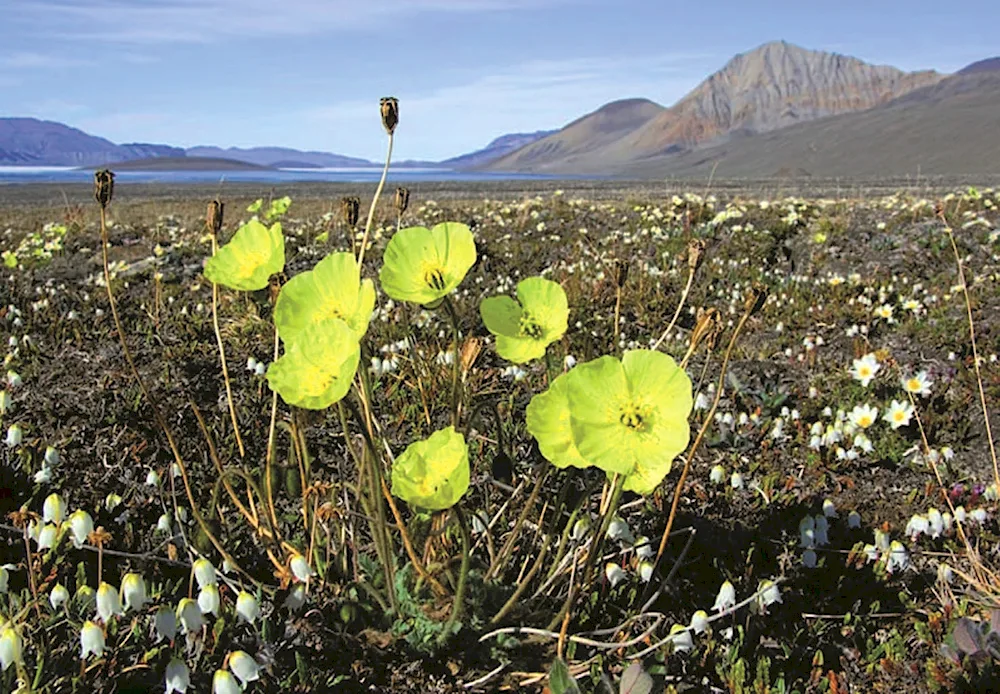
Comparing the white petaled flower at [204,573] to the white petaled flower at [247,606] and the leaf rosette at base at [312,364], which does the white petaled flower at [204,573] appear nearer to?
the white petaled flower at [247,606]

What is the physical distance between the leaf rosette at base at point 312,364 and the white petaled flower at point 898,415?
340cm

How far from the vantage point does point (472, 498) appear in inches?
127

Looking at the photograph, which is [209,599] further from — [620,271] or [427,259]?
[620,271]

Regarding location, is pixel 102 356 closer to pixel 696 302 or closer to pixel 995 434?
pixel 696 302

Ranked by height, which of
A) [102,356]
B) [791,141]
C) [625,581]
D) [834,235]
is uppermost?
[791,141]

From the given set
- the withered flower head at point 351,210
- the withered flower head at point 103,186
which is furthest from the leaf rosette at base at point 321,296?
the withered flower head at point 103,186

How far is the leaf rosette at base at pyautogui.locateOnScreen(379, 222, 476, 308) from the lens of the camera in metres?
1.91

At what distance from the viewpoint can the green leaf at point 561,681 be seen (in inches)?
75.2

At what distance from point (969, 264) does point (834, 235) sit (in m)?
1.82

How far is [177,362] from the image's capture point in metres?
4.85

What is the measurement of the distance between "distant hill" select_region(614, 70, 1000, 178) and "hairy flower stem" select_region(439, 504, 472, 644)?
245ft

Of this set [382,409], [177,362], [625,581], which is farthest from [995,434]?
[177,362]

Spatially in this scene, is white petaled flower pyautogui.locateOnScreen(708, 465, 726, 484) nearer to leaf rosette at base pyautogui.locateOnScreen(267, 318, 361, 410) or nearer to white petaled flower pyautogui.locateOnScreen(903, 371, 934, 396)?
white petaled flower pyautogui.locateOnScreen(903, 371, 934, 396)

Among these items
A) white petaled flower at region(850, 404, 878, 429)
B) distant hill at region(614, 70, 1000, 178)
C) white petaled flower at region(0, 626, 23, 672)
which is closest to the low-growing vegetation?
white petaled flower at region(0, 626, 23, 672)
